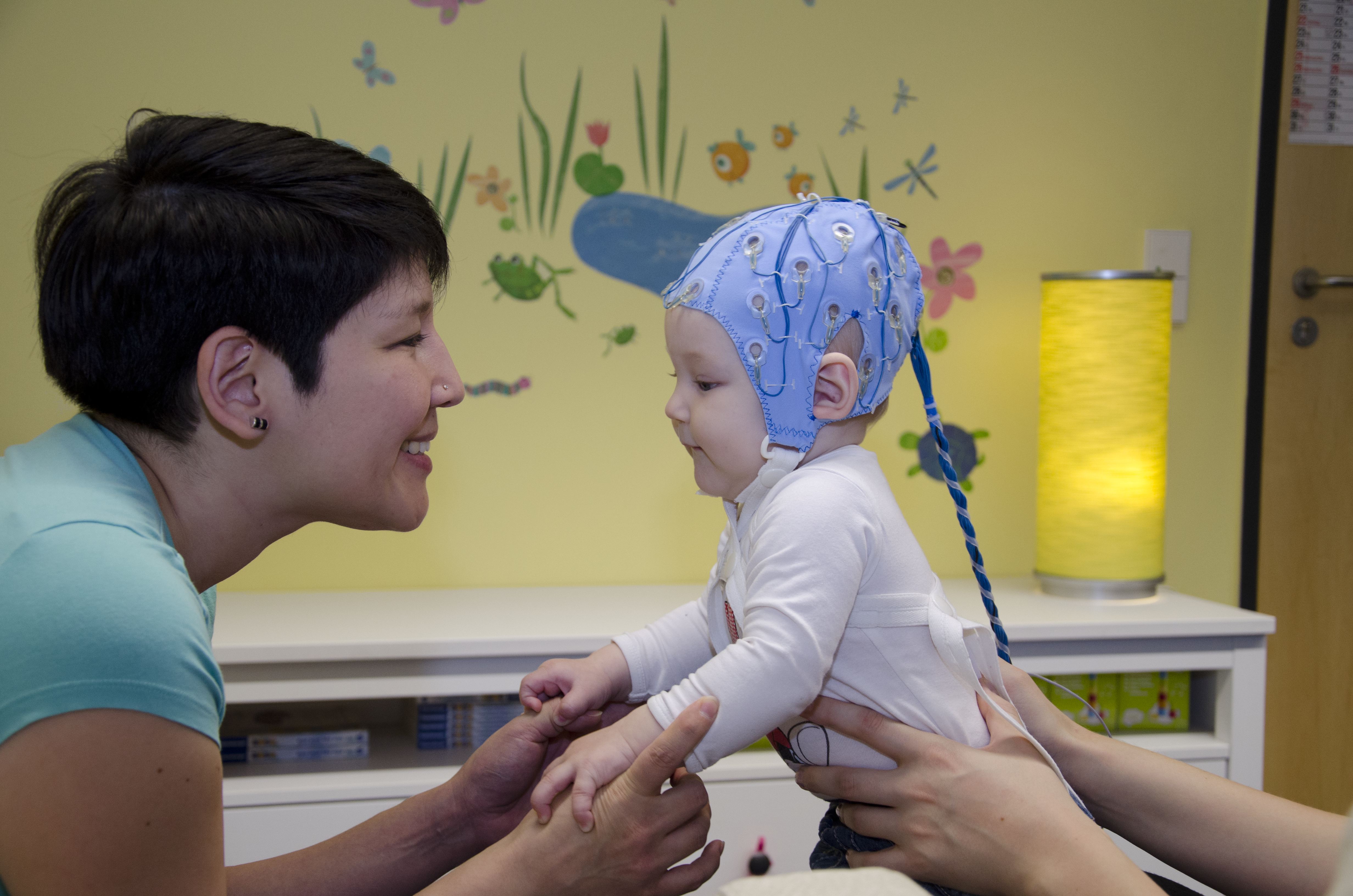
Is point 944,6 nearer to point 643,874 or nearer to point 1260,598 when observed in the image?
point 1260,598

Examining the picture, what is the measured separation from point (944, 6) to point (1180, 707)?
1578 mm

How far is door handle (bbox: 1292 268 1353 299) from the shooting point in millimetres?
2320

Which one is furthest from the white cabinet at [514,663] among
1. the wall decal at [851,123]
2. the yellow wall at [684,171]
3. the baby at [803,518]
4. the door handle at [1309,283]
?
the wall decal at [851,123]

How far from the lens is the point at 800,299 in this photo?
1052mm

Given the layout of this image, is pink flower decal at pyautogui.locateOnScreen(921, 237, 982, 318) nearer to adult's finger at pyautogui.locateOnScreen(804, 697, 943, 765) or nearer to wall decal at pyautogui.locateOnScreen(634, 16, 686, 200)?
wall decal at pyautogui.locateOnScreen(634, 16, 686, 200)

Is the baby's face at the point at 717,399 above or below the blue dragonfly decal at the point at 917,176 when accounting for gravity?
below

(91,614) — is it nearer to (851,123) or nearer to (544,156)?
(544,156)

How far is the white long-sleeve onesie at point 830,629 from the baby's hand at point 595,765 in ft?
0.07

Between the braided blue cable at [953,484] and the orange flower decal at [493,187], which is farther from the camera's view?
the orange flower decal at [493,187]

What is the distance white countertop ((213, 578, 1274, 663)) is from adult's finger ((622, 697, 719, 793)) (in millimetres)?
684

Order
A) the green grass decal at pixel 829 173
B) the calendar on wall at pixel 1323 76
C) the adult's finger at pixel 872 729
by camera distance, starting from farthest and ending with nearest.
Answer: the calendar on wall at pixel 1323 76, the green grass decal at pixel 829 173, the adult's finger at pixel 872 729

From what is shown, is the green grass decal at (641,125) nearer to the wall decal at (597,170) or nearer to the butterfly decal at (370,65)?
the wall decal at (597,170)

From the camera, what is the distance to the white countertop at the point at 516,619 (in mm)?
1580

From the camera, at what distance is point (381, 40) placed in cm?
201
